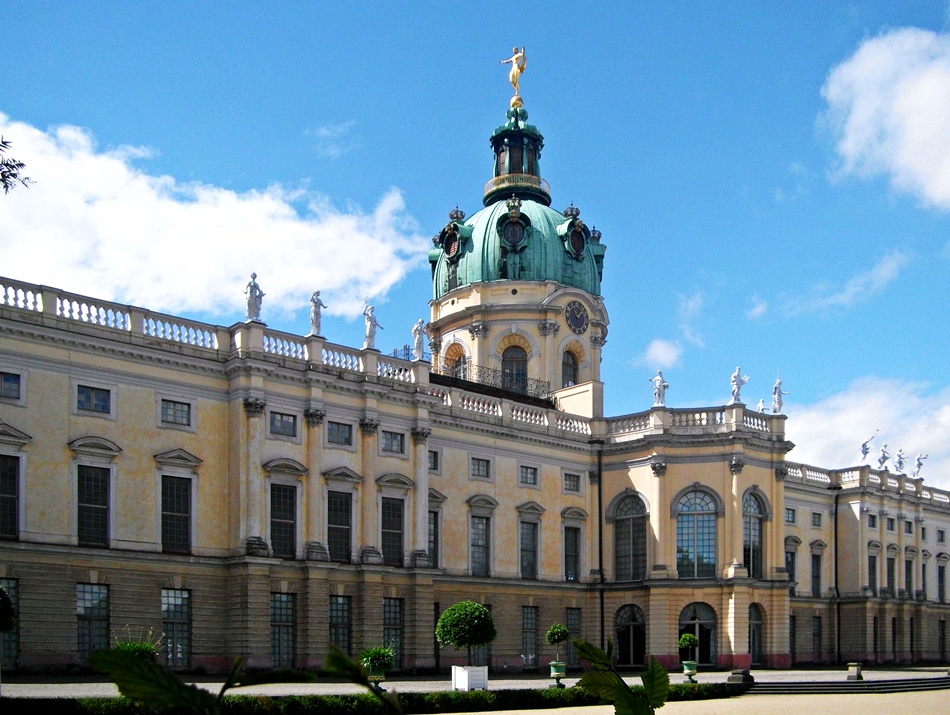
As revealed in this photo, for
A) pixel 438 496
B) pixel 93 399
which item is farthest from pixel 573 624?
pixel 93 399

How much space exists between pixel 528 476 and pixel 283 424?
13721 millimetres

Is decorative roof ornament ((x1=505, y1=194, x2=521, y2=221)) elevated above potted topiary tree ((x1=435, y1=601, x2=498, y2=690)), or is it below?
above

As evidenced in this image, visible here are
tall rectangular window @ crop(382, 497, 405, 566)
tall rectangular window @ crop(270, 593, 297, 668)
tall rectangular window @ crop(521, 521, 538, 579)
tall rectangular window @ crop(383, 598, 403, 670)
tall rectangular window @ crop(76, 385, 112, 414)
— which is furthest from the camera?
tall rectangular window @ crop(521, 521, 538, 579)

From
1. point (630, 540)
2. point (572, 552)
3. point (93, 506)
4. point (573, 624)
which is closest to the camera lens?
point (93, 506)

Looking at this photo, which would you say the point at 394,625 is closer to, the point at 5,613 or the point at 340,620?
the point at 340,620

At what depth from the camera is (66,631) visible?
106 ft

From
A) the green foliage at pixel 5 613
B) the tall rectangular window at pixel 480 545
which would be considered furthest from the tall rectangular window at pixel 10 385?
the tall rectangular window at pixel 480 545

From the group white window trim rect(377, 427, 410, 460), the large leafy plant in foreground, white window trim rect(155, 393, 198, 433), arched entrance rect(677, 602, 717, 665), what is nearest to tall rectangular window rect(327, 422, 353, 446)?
white window trim rect(377, 427, 410, 460)

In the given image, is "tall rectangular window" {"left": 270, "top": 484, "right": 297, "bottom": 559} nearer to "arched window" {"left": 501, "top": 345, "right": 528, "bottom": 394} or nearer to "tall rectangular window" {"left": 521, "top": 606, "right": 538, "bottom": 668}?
"tall rectangular window" {"left": 521, "top": 606, "right": 538, "bottom": 668}

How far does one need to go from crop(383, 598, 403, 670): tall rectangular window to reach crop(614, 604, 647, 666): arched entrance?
12.5m

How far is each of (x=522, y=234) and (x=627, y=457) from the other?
52.5 feet

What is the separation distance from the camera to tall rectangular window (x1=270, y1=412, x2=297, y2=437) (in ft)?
125

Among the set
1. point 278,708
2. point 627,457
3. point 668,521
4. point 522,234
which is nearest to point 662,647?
point 668,521

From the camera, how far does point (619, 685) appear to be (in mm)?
4691
